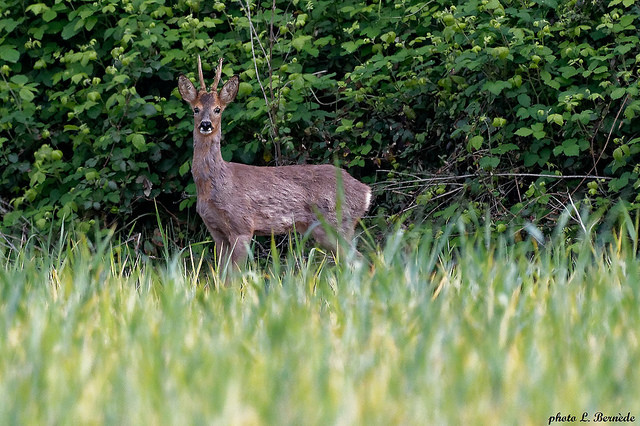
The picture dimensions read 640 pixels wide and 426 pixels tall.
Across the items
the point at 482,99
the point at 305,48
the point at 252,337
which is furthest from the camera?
the point at 305,48

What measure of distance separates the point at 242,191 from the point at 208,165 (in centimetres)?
28

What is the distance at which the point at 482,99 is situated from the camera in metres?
7.29

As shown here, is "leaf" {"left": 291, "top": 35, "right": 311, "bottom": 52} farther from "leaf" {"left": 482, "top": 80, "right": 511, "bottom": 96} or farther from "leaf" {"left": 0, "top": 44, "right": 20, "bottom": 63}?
"leaf" {"left": 0, "top": 44, "right": 20, "bottom": 63}

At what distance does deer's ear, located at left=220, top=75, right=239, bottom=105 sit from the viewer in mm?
6965

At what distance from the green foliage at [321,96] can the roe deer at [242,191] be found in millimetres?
493

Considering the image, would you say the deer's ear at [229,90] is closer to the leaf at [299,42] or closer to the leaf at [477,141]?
the leaf at [299,42]

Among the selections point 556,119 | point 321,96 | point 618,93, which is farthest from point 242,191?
point 618,93

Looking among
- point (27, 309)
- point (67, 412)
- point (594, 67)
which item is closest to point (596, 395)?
point (67, 412)

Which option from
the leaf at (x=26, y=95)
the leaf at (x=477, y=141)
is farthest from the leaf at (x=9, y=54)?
the leaf at (x=477, y=141)

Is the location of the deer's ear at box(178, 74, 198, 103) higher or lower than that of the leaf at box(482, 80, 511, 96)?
lower

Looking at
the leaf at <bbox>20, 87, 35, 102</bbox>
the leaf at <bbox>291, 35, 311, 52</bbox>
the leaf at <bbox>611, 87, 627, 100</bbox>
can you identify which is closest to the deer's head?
the leaf at <bbox>291, 35, 311, 52</bbox>

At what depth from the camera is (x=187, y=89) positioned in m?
7.02

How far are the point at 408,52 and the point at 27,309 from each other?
448cm

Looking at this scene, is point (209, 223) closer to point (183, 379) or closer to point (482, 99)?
point (482, 99)
